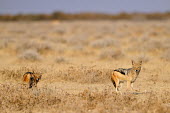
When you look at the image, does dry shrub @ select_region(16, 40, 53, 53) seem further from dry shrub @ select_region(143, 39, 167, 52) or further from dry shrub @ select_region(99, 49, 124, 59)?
dry shrub @ select_region(143, 39, 167, 52)

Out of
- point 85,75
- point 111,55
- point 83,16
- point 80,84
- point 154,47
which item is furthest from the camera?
point 83,16

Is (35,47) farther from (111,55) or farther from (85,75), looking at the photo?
(85,75)

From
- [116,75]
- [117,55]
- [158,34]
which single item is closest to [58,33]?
[158,34]

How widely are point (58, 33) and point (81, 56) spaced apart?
645 inches

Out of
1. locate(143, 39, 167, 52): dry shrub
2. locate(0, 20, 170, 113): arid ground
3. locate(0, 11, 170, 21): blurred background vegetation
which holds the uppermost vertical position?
locate(0, 11, 170, 21): blurred background vegetation

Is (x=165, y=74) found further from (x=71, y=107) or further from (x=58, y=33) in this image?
(x=58, y=33)

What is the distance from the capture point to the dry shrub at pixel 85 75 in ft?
37.1

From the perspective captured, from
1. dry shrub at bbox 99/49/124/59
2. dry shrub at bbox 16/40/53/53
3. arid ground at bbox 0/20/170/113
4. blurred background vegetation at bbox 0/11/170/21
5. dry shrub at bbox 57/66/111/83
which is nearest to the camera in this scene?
arid ground at bbox 0/20/170/113

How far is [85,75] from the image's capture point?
37.6 feet

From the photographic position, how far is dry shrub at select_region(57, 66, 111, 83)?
11297 mm

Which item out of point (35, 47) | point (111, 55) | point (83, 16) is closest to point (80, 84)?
point (111, 55)

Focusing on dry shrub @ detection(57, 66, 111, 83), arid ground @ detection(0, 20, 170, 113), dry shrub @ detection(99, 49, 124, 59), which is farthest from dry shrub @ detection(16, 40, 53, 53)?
dry shrub @ detection(57, 66, 111, 83)

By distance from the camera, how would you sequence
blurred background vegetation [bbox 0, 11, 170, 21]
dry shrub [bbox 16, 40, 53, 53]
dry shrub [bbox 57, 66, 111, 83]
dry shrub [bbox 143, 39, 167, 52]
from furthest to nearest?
Answer: blurred background vegetation [bbox 0, 11, 170, 21] < dry shrub [bbox 16, 40, 53, 53] < dry shrub [bbox 143, 39, 167, 52] < dry shrub [bbox 57, 66, 111, 83]

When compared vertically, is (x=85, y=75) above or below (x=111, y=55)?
below
